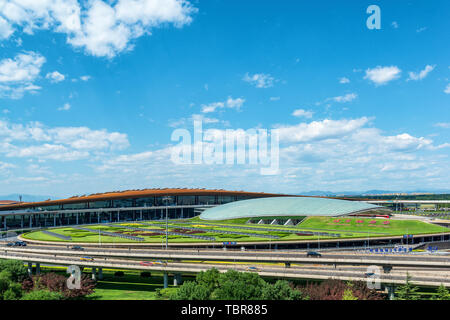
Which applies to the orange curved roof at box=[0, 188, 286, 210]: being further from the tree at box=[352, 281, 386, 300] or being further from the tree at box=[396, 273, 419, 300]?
the tree at box=[396, 273, 419, 300]

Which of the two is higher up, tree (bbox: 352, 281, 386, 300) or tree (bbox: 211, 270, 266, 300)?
tree (bbox: 211, 270, 266, 300)

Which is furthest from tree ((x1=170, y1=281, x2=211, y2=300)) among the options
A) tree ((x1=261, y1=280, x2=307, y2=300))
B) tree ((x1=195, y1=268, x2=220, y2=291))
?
tree ((x1=261, y1=280, x2=307, y2=300))

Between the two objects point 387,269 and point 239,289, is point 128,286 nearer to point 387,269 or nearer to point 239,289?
point 239,289

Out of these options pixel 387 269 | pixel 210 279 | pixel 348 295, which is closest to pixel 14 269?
pixel 210 279

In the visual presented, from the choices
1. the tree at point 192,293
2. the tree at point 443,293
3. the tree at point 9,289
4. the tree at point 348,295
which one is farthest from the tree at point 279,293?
the tree at point 9,289

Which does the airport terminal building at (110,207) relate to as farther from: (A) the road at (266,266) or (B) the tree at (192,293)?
(B) the tree at (192,293)
